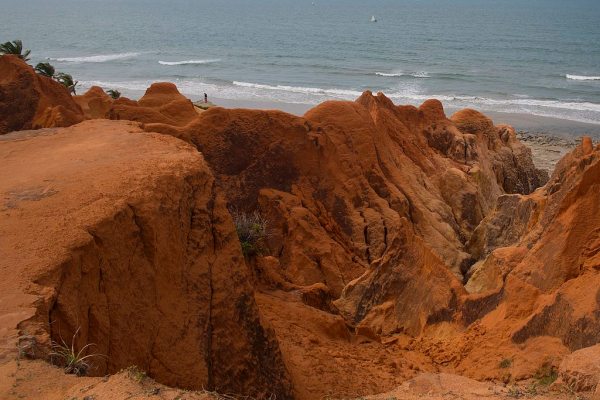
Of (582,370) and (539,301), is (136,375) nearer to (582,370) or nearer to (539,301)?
(582,370)

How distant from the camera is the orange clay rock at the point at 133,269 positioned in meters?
6.55

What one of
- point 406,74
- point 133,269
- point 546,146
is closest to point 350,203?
point 133,269

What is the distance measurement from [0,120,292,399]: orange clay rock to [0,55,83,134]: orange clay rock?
21.5ft

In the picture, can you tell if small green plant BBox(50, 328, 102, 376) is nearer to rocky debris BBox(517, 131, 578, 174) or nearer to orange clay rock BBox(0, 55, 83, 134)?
orange clay rock BBox(0, 55, 83, 134)

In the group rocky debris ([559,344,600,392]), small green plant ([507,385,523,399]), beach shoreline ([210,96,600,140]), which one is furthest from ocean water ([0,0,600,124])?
small green plant ([507,385,523,399])

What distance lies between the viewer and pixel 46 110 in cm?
1577

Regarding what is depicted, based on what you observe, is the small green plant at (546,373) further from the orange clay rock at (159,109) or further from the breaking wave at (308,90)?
the breaking wave at (308,90)

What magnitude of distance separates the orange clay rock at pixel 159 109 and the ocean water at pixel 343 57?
32560mm

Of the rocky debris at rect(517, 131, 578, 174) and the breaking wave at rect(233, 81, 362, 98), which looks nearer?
the rocky debris at rect(517, 131, 578, 174)

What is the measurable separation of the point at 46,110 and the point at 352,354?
950cm

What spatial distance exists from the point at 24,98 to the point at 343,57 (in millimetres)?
59912

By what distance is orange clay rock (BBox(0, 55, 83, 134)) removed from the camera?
1603 centimetres

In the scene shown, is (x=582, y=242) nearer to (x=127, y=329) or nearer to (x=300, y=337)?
(x=300, y=337)

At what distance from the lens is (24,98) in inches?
647
